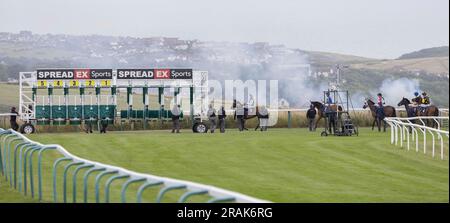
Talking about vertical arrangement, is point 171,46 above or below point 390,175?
above

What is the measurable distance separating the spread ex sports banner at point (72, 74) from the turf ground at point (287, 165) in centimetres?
1129

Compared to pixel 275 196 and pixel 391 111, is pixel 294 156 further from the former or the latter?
pixel 391 111

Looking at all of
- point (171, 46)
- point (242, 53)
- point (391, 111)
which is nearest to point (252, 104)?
point (391, 111)

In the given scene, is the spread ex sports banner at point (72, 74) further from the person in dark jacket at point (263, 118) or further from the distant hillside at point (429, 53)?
the distant hillside at point (429, 53)

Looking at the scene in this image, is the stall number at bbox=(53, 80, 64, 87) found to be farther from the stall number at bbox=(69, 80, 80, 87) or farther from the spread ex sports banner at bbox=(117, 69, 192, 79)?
the spread ex sports banner at bbox=(117, 69, 192, 79)

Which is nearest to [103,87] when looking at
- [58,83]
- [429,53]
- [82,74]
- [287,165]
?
[82,74]

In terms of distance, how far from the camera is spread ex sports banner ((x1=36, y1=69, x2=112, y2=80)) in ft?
146

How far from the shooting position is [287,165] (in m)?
23.5

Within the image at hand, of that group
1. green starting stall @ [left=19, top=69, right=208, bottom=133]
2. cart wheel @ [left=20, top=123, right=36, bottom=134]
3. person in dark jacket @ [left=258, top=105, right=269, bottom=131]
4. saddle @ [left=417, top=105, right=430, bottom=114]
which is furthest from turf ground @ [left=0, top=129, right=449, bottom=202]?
person in dark jacket @ [left=258, top=105, right=269, bottom=131]

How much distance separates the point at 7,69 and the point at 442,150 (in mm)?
79030

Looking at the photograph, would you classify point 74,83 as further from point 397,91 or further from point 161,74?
point 397,91

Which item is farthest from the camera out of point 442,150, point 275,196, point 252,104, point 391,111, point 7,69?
point 7,69

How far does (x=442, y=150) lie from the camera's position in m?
24.9
